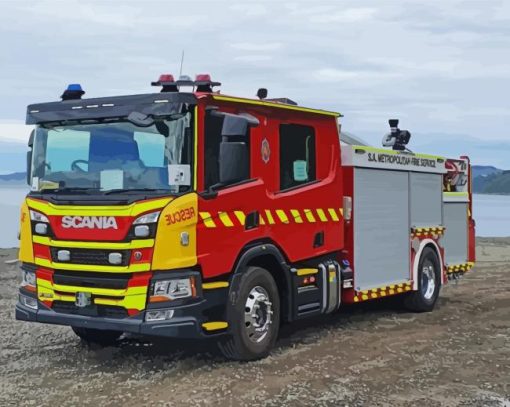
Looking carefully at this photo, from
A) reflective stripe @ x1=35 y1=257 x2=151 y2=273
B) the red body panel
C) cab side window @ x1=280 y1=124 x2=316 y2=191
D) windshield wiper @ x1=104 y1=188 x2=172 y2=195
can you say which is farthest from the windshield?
cab side window @ x1=280 y1=124 x2=316 y2=191

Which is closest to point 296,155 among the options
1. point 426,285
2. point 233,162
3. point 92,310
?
point 233,162

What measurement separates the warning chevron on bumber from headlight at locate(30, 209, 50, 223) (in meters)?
1.57

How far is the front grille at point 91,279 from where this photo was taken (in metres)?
6.74

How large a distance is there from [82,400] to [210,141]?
102 inches

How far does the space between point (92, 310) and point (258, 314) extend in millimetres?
1705

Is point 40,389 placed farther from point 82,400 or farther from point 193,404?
point 193,404

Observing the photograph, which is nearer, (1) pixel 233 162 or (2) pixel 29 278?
(1) pixel 233 162

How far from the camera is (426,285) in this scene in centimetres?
1110

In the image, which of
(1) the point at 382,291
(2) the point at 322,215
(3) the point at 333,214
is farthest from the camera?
(1) the point at 382,291

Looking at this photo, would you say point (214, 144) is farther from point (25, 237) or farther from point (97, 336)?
point (97, 336)

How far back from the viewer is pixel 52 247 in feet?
23.2

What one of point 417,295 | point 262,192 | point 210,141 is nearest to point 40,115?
point 210,141

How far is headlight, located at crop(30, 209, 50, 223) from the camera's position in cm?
711

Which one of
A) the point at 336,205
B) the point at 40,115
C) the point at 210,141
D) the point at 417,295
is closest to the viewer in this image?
the point at 210,141
